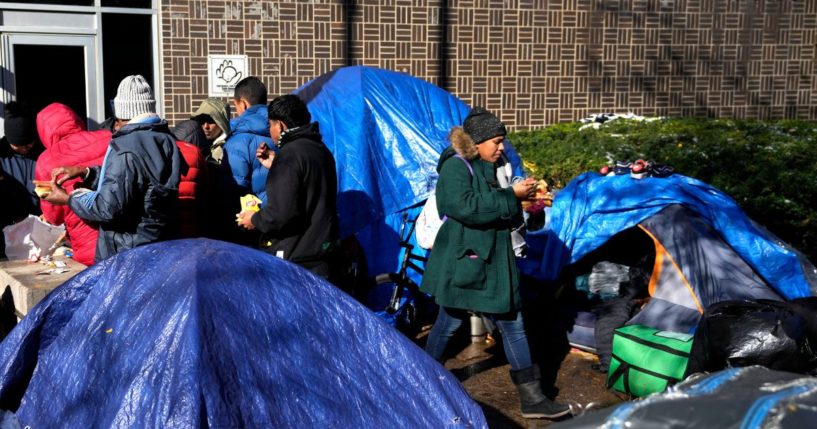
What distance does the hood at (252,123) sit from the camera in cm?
666

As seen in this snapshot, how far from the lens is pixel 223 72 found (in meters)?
10.1

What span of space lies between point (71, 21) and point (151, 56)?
835 mm

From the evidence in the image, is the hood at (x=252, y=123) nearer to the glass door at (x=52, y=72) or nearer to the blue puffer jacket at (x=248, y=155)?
the blue puffer jacket at (x=248, y=155)

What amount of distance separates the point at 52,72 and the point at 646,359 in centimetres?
677

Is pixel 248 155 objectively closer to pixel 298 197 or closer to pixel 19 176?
pixel 298 197

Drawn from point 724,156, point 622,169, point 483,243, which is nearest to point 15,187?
point 483,243

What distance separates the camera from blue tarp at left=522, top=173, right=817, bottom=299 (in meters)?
6.35

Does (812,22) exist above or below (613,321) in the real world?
above

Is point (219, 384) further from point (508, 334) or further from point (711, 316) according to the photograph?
point (711, 316)

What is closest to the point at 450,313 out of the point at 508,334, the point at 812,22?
the point at 508,334

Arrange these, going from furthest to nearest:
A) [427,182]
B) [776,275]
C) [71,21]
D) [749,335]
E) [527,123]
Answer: [527,123] → [71,21] → [427,182] → [776,275] → [749,335]

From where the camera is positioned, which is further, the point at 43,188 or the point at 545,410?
the point at 545,410

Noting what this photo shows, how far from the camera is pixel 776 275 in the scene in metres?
6.34

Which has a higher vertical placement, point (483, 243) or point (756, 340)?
point (483, 243)
